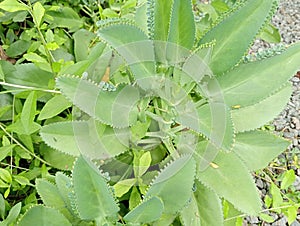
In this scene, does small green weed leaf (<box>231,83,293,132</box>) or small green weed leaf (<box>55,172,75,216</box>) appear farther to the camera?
small green weed leaf (<box>231,83,293,132</box>)

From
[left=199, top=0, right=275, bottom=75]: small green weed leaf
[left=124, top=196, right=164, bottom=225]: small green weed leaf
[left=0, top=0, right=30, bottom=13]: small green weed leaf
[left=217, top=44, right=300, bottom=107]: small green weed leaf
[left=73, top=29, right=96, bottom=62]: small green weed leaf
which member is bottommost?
[left=124, top=196, right=164, bottom=225]: small green weed leaf

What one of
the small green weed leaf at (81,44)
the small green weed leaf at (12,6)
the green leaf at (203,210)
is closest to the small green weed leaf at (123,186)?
the green leaf at (203,210)

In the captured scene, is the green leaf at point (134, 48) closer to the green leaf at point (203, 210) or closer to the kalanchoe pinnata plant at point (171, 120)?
the kalanchoe pinnata plant at point (171, 120)

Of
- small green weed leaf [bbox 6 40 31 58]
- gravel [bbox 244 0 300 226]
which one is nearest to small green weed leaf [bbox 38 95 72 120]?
small green weed leaf [bbox 6 40 31 58]

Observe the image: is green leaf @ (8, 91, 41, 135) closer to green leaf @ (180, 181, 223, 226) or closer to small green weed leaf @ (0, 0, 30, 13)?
small green weed leaf @ (0, 0, 30, 13)

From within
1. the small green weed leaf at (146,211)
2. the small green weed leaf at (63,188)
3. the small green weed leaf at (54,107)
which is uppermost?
the small green weed leaf at (54,107)

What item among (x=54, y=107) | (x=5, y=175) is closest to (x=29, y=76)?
(x=54, y=107)

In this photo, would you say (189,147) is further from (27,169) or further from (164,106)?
(27,169)
